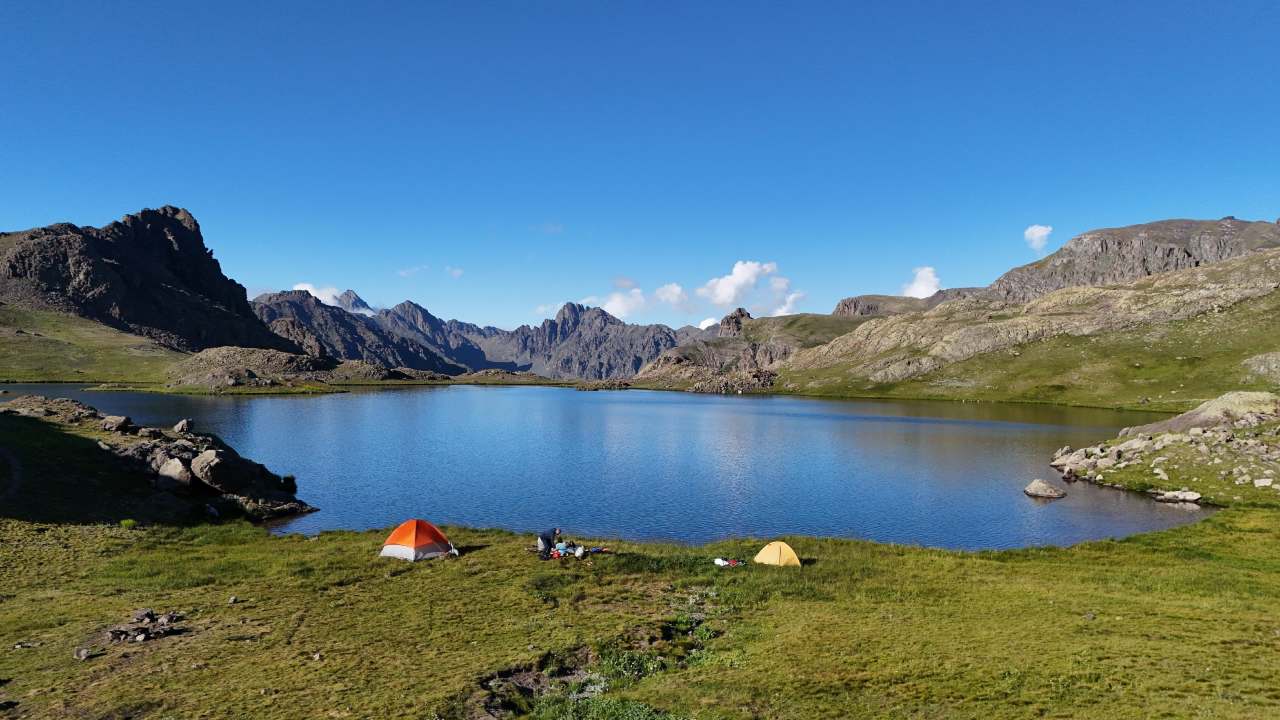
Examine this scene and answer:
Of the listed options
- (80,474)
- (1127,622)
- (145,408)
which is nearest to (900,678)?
(1127,622)

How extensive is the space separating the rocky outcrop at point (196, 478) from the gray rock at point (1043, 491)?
7458cm

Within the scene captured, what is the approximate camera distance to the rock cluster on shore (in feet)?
213

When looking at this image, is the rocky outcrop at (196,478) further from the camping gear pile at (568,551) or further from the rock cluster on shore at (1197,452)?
the rock cluster on shore at (1197,452)

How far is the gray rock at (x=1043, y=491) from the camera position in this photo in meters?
67.4

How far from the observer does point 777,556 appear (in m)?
39.3

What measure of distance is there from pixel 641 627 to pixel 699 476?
53592 mm

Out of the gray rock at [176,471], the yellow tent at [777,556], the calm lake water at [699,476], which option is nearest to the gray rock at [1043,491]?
the calm lake water at [699,476]

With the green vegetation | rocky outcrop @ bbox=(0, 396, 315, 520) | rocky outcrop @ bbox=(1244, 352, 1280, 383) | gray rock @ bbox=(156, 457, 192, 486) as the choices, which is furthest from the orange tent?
rocky outcrop @ bbox=(1244, 352, 1280, 383)

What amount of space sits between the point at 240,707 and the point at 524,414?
172544 mm

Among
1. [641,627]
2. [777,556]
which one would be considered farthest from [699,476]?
[641,627]

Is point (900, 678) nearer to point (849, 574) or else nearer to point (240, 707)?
point (849, 574)

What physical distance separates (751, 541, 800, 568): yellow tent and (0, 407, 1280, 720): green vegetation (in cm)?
182

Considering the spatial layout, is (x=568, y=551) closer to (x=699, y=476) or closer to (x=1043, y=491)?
(x=699, y=476)

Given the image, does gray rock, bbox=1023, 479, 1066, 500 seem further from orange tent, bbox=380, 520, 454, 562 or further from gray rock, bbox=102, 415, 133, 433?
gray rock, bbox=102, 415, 133, 433
